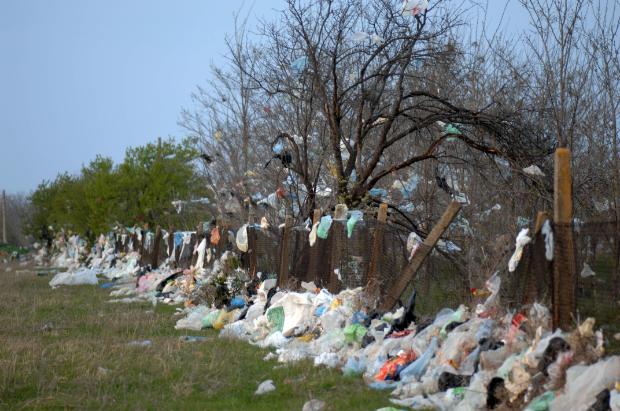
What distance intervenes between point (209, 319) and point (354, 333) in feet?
13.4

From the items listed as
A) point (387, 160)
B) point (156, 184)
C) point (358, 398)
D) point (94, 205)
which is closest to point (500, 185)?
point (387, 160)

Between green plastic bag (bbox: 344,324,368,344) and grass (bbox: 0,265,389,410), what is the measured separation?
57cm

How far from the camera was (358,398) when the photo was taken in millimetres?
6742

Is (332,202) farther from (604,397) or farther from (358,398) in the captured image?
(604,397)

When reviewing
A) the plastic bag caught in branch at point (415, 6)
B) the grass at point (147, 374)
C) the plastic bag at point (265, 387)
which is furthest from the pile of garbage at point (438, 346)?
the plastic bag caught in branch at point (415, 6)

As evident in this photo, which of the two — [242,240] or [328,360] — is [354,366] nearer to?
[328,360]

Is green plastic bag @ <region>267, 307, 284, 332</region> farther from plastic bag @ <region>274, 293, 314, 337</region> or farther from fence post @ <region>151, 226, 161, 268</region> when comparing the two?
fence post @ <region>151, 226, 161, 268</region>

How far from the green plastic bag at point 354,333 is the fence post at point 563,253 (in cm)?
A: 284

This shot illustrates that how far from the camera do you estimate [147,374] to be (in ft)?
26.7

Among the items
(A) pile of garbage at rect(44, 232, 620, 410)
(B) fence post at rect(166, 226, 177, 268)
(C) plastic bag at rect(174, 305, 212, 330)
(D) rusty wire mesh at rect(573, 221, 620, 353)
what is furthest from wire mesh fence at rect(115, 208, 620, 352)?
(B) fence post at rect(166, 226, 177, 268)

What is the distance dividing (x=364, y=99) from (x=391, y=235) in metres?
4.29

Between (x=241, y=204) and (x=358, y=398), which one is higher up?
(x=241, y=204)

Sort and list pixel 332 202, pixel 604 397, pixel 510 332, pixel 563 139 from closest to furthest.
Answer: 1. pixel 604 397
2. pixel 510 332
3. pixel 563 139
4. pixel 332 202

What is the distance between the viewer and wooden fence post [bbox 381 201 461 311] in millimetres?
8609
